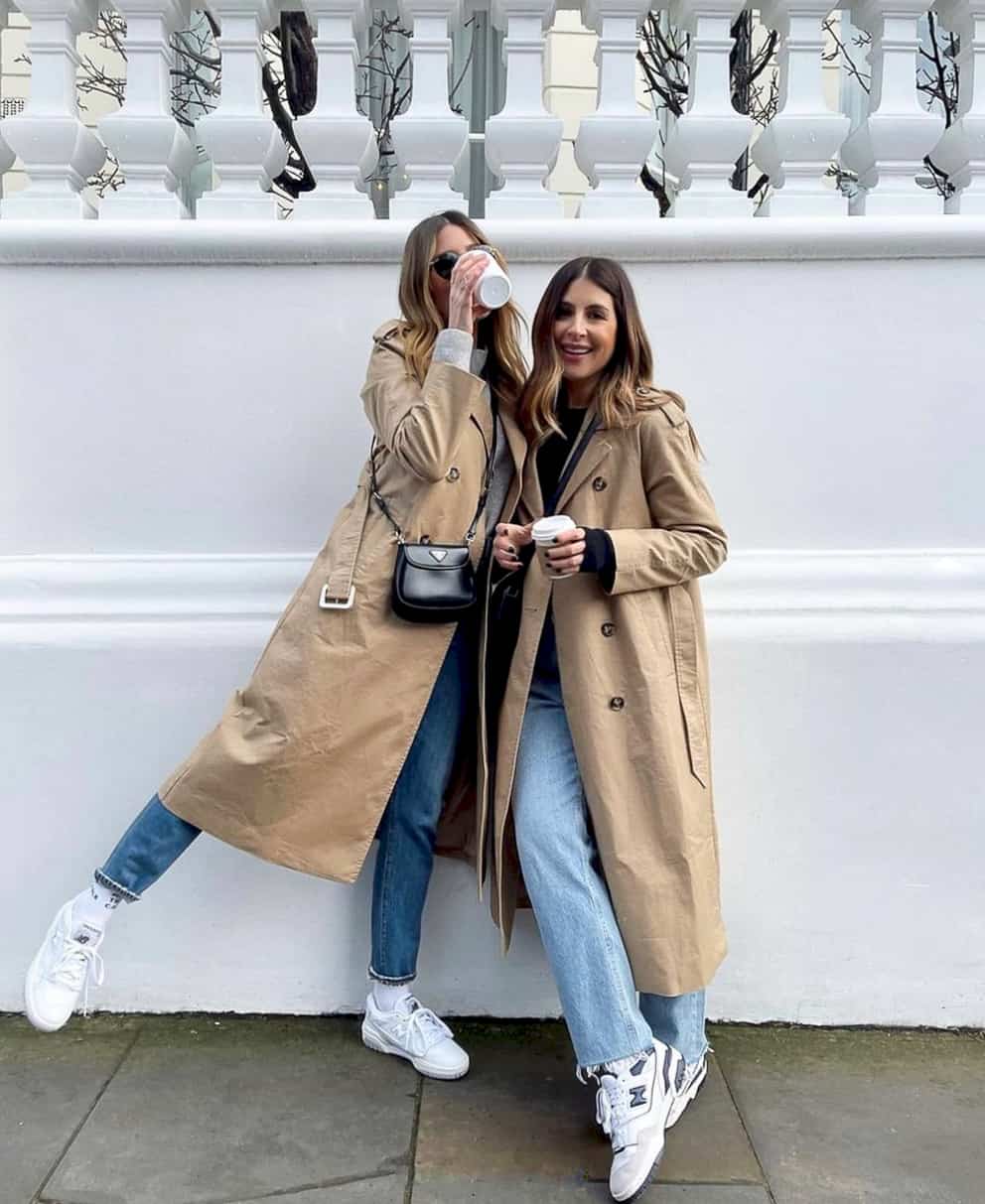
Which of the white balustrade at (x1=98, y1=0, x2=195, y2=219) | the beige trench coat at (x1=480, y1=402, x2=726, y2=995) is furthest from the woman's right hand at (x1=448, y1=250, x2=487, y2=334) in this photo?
the white balustrade at (x1=98, y1=0, x2=195, y2=219)

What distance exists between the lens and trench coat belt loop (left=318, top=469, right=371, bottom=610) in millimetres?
2484

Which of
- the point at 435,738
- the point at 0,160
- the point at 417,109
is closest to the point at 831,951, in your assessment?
the point at 435,738

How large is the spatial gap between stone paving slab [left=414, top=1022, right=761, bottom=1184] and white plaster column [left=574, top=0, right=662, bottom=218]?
222cm

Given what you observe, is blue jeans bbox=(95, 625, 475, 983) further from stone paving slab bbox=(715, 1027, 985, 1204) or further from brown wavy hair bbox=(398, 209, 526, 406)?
stone paving slab bbox=(715, 1027, 985, 1204)

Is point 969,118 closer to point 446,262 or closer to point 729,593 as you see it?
point 729,593

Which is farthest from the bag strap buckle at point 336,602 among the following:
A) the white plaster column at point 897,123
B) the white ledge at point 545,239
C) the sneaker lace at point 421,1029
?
the white plaster column at point 897,123

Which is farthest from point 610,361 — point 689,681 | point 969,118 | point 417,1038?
point 417,1038

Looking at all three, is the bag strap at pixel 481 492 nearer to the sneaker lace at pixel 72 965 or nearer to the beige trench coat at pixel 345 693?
the beige trench coat at pixel 345 693

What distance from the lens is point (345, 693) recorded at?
98.7 inches

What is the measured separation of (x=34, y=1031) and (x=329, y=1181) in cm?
106

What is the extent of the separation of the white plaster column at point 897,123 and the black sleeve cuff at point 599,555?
1.34 metres

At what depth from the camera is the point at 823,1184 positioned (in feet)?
7.70

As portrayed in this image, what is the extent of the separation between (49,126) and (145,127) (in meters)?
0.26

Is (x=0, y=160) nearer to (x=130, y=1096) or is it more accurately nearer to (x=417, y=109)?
(x=417, y=109)
